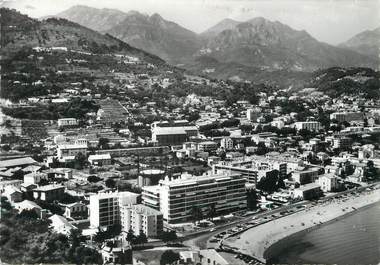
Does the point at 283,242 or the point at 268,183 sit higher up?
the point at 268,183

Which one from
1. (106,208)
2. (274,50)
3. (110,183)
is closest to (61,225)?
(106,208)

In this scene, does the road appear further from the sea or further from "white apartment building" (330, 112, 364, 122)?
"white apartment building" (330, 112, 364, 122)

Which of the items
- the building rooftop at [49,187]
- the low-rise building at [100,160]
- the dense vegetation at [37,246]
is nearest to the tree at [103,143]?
the low-rise building at [100,160]

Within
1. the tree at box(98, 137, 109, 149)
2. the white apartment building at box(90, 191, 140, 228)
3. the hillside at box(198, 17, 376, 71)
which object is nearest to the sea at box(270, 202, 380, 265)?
the white apartment building at box(90, 191, 140, 228)

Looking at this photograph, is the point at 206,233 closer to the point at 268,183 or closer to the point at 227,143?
the point at 268,183

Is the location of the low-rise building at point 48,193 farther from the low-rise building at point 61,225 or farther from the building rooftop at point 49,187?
the low-rise building at point 61,225

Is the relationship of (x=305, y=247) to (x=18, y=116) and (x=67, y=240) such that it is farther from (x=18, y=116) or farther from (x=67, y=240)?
(x=18, y=116)

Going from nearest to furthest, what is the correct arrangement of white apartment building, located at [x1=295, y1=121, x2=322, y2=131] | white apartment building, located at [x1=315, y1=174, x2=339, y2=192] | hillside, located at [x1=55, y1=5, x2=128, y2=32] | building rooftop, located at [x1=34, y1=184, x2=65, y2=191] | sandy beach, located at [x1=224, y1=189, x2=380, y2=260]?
sandy beach, located at [x1=224, y1=189, x2=380, y2=260]
building rooftop, located at [x1=34, y1=184, x2=65, y2=191]
white apartment building, located at [x1=315, y1=174, x2=339, y2=192]
white apartment building, located at [x1=295, y1=121, x2=322, y2=131]
hillside, located at [x1=55, y1=5, x2=128, y2=32]
